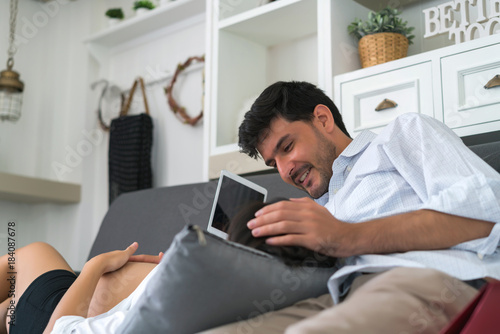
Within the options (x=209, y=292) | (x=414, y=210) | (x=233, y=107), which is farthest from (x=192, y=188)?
(x=209, y=292)

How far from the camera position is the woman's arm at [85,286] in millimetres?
1194

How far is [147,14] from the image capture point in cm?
298

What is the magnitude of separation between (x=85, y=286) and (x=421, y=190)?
2.51ft

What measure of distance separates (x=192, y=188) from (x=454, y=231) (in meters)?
1.23

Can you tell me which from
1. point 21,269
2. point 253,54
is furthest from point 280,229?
point 253,54

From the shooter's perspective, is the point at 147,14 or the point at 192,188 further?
the point at 147,14

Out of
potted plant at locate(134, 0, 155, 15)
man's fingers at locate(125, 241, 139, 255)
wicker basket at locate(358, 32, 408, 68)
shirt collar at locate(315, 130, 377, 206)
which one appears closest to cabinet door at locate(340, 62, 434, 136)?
wicker basket at locate(358, 32, 408, 68)

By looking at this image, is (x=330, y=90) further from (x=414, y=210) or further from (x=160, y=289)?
(x=160, y=289)

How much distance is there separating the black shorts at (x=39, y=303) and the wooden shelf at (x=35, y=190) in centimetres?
153

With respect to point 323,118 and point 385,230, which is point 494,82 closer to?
point 323,118

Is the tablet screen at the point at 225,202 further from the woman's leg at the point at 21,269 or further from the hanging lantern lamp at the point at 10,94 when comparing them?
the hanging lantern lamp at the point at 10,94

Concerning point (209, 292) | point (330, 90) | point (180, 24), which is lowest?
point (209, 292)

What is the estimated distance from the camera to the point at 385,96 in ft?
6.02

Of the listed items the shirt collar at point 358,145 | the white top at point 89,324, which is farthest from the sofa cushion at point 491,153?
the white top at point 89,324
